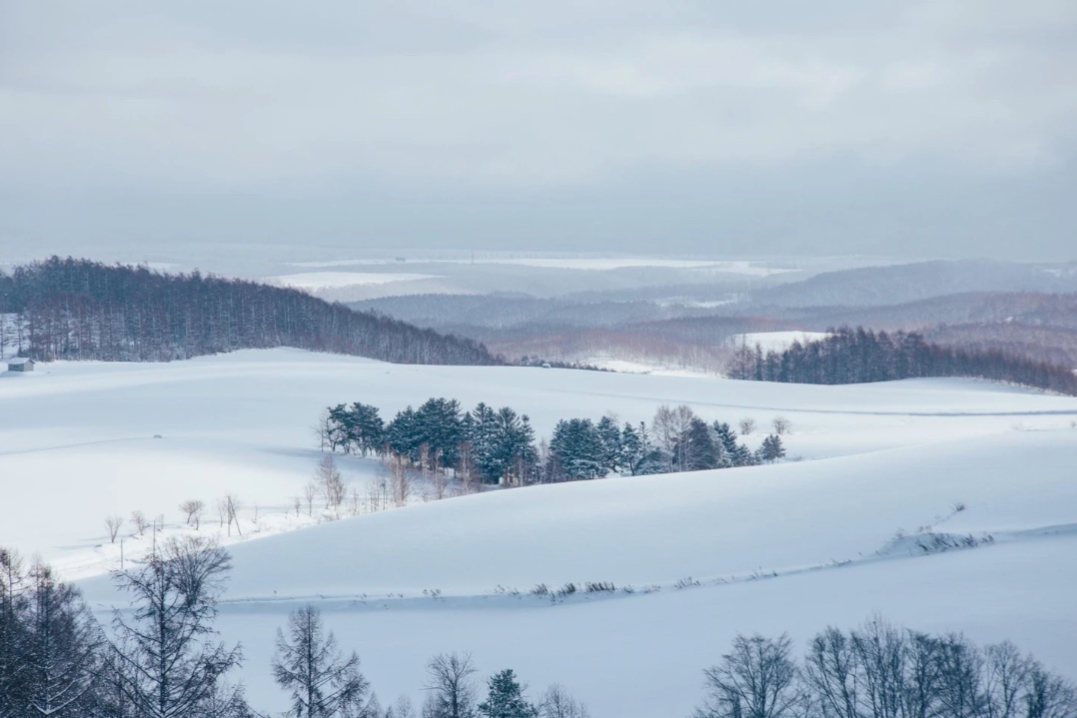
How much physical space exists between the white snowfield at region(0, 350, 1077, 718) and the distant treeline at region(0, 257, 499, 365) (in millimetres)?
41294

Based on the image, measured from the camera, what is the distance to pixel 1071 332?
125m

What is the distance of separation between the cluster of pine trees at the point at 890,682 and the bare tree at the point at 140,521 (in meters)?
26.5

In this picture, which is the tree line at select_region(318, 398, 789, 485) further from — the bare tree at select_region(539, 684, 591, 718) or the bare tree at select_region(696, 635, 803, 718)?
the bare tree at select_region(696, 635, 803, 718)

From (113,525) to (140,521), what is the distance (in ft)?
3.23

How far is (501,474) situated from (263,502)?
1260cm

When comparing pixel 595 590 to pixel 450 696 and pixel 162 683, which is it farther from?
pixel 162 683

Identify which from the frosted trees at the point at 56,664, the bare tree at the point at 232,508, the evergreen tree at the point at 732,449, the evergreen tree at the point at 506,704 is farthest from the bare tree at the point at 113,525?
the evergreen tree at the point at 732,449

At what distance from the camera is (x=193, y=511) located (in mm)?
40125

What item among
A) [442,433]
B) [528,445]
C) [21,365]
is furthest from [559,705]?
[21,365]

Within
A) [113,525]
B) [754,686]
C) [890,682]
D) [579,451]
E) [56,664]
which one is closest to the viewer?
[56,664]

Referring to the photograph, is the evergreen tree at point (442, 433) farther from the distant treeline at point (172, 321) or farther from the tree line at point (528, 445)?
the distant treeline at point (172, 321)

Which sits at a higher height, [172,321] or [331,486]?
[172,321]

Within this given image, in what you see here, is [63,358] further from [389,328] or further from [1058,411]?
[1058,411]

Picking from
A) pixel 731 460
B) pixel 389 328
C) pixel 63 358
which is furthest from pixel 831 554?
pixel 389 328
